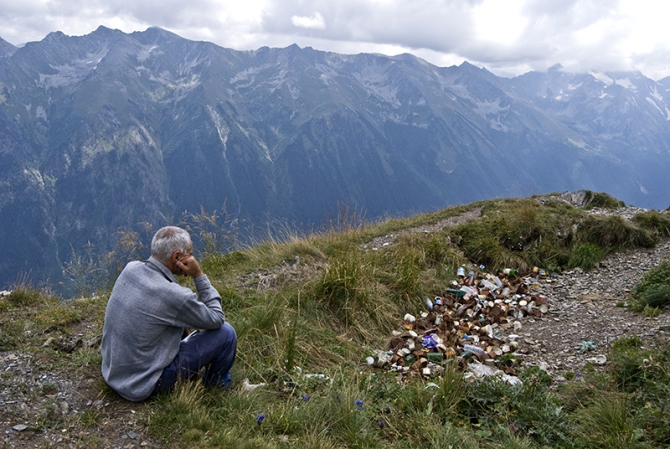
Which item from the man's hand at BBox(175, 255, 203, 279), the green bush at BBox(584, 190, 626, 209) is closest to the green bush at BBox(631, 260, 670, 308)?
the man's hand at BBox(175, 255, 203, 279)

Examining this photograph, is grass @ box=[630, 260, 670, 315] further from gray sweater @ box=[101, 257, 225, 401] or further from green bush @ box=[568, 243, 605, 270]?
gray sweater @ box=[101, 257, 225, 401]

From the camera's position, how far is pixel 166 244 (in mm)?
4297

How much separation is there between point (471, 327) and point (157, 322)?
5.45 m

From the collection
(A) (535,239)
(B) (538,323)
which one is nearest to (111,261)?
(B) (538,323)

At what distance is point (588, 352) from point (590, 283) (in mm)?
3852

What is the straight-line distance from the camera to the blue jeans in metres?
4.38

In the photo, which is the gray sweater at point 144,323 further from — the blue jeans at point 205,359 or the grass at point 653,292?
the grass at point 653,292

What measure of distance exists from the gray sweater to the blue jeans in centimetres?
10

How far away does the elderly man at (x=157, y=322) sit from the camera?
163 inches

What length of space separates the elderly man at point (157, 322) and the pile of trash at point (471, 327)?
2.71m

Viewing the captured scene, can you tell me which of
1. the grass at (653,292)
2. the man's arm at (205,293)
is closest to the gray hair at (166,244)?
the man's arm at (205,293)

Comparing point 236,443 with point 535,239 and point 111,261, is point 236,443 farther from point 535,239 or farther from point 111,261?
point 535,239

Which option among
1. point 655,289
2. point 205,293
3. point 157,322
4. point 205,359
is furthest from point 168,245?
point 655,289

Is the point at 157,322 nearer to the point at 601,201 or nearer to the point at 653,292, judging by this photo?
the point at 653,292
